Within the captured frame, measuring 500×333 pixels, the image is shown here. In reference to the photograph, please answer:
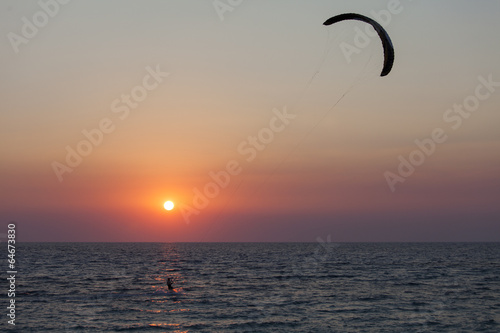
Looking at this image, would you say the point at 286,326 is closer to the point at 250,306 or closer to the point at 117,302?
the point at 250,306

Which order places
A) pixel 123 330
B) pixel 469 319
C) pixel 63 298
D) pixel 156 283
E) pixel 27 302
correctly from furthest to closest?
1. pixel 156 283
2. pixel 63 298
3. pixel 27 302
4. pixel 469 319
5. pixel 123 330

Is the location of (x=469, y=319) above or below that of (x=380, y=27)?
below

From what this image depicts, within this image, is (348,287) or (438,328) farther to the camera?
(348,287)

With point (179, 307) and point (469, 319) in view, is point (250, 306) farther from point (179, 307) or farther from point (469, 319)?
point (469, 319)

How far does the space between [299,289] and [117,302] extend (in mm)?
16644

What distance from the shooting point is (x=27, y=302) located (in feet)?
133

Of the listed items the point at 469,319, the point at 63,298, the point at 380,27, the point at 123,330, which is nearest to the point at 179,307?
the point at 123,330

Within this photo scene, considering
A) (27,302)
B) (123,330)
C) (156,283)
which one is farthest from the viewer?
(156,283)

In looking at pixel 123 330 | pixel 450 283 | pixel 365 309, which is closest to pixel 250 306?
pixel 365 309

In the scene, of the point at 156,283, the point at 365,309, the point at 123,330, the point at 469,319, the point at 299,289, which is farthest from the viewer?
the point at 156,283

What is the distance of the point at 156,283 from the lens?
185ft

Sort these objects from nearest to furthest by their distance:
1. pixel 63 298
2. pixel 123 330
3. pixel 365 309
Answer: pixel 123 330 → pixel 365 309 → pixel 63 298

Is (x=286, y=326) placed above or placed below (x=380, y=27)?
below

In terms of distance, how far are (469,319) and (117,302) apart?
24.2 metres
